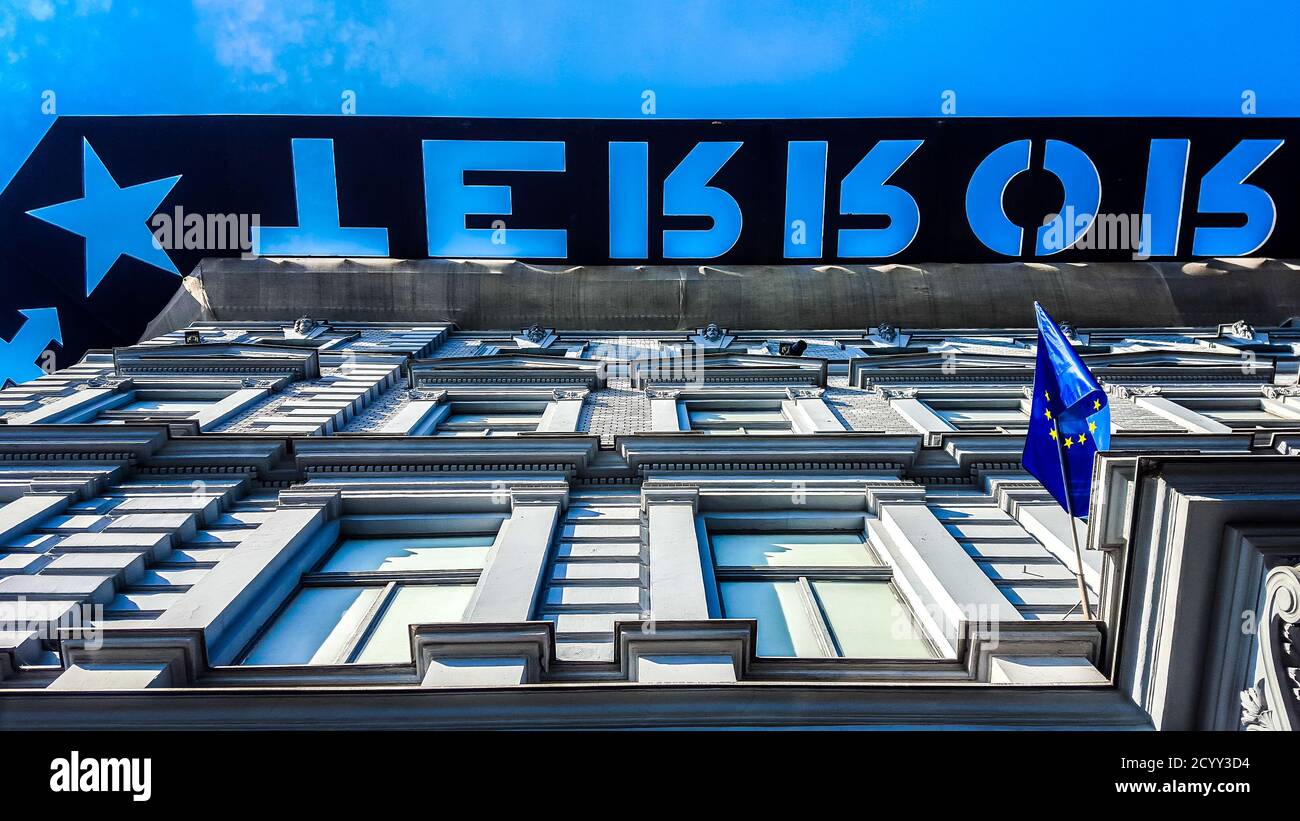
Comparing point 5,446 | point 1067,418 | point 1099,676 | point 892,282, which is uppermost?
point 892,282

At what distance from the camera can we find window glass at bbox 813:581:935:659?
797 cm

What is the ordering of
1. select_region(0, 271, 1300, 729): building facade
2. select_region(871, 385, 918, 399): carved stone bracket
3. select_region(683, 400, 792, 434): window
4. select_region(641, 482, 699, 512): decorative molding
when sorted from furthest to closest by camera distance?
select_region(871, 385, 918, 399): carved stone bracket
select_region(683, 400, 792, 434): window
select_region(641, 482, 699, 512): decorative molding
select_region(0, 271, 1300, 729): building facade

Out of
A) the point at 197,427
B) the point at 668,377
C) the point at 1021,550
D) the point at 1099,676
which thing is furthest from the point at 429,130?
the point at 1099,676

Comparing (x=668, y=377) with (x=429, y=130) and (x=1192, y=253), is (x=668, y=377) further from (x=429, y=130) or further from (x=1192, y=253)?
(x=1192, y=253)

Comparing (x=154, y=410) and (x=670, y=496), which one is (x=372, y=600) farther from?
(x=154, y=410)

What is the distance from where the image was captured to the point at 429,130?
29.4 m

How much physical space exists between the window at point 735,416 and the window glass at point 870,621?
20.4 feet

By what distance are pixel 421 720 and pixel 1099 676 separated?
6.40m

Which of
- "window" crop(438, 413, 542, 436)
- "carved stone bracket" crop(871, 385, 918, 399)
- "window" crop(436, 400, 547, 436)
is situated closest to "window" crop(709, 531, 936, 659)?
"window" crop(438, 413, 542, 436)

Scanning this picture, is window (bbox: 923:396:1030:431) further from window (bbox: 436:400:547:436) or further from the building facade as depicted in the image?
window (bbox: 436:400:547:436)

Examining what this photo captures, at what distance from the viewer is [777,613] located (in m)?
8.68

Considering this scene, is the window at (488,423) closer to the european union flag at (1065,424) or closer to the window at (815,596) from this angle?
the window at (815,596)

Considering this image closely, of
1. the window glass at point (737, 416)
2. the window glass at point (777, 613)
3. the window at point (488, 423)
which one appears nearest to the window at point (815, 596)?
the window glass at point (777, 613)

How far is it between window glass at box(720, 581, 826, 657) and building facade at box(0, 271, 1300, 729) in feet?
0.17
